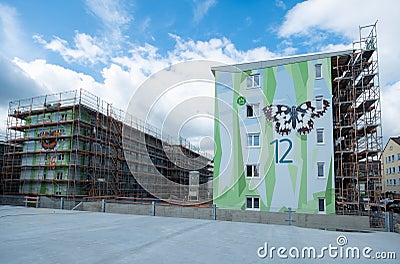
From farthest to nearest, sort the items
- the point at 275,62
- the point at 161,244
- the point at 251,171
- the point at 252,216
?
the point at 275,62
the point at 251,171
the point at 252,216
the point at 161,244

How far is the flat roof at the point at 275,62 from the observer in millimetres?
15266

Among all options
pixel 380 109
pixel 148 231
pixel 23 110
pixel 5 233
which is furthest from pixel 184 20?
pixel 23 110

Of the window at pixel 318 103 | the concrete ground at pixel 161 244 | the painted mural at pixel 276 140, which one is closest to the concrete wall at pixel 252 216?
the concrete ground at pixel 161 244

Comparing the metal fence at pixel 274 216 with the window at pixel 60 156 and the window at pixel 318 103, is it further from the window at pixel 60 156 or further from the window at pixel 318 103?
the window at pixel 60 156

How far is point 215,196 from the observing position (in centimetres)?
1627

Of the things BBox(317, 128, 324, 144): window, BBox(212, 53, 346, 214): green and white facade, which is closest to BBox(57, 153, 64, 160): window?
BBox(212, 53, 346, 214): green and white facade

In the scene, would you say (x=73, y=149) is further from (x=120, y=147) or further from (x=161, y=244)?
(x=161, y=244)

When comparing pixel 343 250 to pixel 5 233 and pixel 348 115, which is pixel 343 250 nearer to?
pixel 5 233

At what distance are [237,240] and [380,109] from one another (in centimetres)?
1319

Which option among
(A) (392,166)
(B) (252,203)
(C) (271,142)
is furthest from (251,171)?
(A) (392,166)

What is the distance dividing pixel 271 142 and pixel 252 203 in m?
3.58

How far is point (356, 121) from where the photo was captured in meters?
15.9

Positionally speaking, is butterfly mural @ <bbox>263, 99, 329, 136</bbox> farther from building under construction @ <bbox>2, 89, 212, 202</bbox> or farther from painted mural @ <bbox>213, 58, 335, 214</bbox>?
building under construction @ <bbox>2, 89, 212, 202</bbox>

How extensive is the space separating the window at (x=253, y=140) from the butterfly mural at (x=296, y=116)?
3.88 ft
